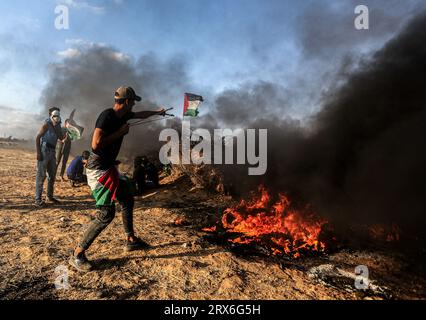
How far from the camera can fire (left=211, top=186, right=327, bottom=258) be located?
17.7ft

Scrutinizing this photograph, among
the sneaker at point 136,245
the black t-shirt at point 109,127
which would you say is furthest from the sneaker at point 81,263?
the black t-shirt at point 109,127

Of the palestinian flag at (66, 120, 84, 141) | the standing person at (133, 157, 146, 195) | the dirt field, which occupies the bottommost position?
the dirt field

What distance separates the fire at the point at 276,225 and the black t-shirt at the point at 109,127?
2.90m

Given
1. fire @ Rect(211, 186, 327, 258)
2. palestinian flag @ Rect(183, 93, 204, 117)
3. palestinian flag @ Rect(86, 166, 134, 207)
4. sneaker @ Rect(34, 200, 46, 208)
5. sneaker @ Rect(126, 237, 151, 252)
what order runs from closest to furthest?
palestinian flag @ Rect(86, 166, 134, 207) → sneaker @ Rect(126, 237, 151, 252) → fire @ Rect(211, 186, 327, 258) → sneaker @ Rect(34, 200, 46, 208) → palestinian flag @ Rect(183, 93, 204, 117)

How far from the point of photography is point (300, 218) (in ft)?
21.0

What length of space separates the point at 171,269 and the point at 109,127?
2370mm

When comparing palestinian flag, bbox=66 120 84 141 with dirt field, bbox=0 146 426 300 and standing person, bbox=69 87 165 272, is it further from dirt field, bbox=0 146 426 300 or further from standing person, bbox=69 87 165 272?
standing person, bbox=69 87 165 272

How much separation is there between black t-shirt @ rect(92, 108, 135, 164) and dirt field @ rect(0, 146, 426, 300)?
5.55ft

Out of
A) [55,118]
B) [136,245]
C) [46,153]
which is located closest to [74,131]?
[55,118]

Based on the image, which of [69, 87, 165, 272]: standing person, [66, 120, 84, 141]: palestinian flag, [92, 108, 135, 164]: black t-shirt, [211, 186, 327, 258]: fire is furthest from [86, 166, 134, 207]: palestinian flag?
[66, 120, 84, 141]: palestinian flag

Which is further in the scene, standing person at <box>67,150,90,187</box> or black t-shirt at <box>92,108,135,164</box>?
standing person at <box>67,150,90,187</box>

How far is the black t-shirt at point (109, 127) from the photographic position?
4090 millimetres

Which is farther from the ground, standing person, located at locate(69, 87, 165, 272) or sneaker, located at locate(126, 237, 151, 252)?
standing person, located at locate(69, 87, 165, 272)

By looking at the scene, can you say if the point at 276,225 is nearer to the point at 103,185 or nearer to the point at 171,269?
the point at 171,269
